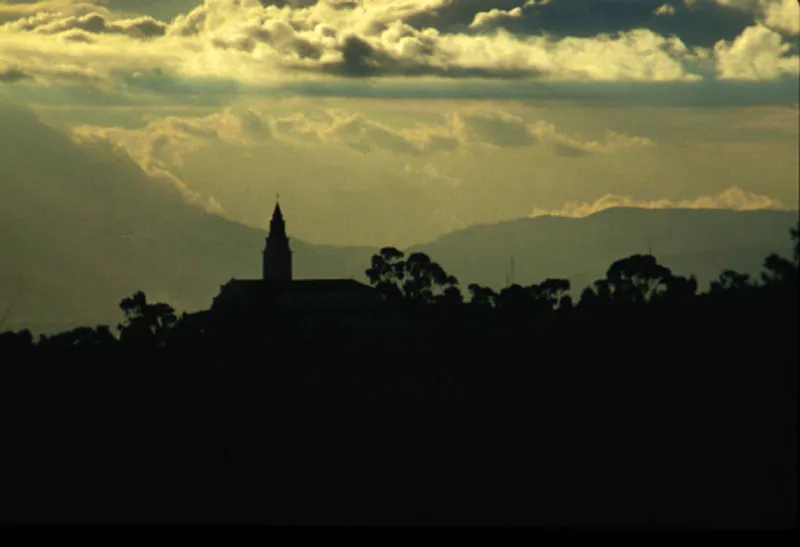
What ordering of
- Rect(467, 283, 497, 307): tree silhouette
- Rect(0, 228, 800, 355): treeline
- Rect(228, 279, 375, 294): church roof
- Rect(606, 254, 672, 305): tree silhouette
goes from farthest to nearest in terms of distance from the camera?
Rect(228, 279, 375, 294): church roof < Rect(467, 283, 497, 307): tree silhouette < Rect(606, 254, 672, 305): tree silhouette < Rect(0, 228, 800, 355): treeline

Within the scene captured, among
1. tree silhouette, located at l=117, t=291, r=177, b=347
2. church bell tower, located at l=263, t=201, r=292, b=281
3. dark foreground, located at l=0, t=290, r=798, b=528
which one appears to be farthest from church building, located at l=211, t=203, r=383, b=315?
dark foreground, located at l=0, t=290, r=798, b=528

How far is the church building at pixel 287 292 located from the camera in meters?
99.8

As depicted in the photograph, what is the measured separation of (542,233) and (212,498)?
22.7m

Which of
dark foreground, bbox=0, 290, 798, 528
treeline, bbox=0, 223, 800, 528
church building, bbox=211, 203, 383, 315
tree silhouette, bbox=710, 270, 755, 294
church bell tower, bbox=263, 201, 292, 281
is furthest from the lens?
church bell tower, bbox=263, 201, 292, 281

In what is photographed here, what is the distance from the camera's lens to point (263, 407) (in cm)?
7388

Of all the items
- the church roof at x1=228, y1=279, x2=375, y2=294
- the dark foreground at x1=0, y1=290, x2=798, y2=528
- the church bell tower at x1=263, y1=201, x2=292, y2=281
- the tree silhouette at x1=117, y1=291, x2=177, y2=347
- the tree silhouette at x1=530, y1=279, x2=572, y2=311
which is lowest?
the dark foreground at x1=0, y1=290, x2=798, y2=528

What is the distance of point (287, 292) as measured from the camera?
369 ft

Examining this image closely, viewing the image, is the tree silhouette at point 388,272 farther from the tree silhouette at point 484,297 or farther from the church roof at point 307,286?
the tree silhouette at point 484,297

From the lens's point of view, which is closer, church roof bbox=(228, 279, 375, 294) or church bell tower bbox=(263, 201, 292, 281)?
church roof bbox=(228, 279, 375, 294)

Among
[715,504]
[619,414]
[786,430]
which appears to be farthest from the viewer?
[619,414]

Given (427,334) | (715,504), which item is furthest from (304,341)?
(715,504)

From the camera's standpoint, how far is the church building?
99.8m

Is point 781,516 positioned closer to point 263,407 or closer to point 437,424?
point 437,424

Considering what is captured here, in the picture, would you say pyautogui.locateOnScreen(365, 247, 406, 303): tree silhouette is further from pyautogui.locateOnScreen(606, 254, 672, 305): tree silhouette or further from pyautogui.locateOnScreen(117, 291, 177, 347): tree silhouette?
pyautogui.locateOnScreen(606, 254, 672, 305): tree silhouette
